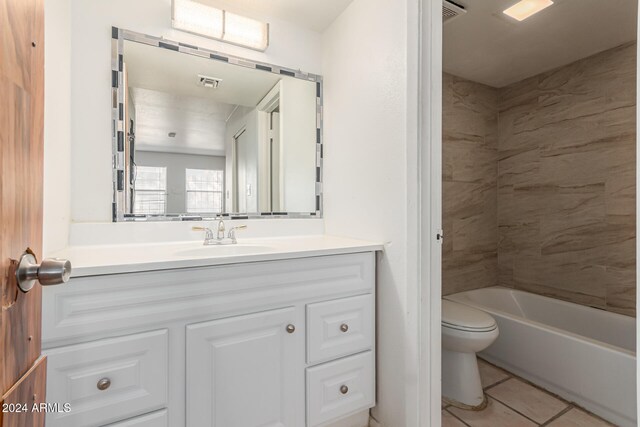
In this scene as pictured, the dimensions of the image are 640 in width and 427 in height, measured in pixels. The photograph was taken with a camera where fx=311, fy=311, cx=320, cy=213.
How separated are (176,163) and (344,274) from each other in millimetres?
1019

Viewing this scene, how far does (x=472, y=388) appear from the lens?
1666mm

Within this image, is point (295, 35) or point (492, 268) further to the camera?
point (492, 268)

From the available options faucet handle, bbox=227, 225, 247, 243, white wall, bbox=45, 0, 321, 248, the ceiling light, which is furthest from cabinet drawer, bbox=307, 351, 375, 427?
the ceiling light

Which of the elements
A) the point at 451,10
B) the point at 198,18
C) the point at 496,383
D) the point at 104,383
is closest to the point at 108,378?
the point at 104,383

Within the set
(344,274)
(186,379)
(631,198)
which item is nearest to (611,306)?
(631,198)

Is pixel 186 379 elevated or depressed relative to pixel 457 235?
depressed

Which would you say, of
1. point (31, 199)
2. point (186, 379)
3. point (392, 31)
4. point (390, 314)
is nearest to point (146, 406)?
point (186, 379)

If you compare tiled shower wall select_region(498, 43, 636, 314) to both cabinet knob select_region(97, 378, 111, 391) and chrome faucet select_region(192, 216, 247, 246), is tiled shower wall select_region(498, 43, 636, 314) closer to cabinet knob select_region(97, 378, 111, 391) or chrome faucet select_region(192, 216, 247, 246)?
chrome faucet select_region(192, 216, 247, 246)

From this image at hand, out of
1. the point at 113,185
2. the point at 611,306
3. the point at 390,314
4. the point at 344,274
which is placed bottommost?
the point at 611,306

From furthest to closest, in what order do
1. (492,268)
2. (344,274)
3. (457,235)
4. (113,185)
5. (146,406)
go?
(492,268)
(457,235)
(113,185)
(344,274)
(146,406)

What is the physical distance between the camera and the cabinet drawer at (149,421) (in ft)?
3.11

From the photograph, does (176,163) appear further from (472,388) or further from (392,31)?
(472,388)

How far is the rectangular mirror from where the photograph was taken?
1.49 metres

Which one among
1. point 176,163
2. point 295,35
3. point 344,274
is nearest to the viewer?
point 344,274
